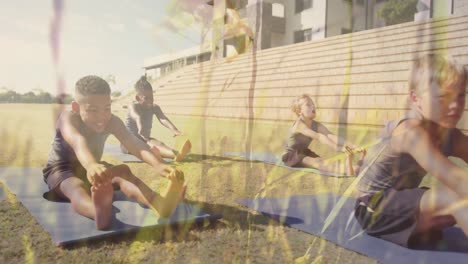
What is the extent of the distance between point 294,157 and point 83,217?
112 inches

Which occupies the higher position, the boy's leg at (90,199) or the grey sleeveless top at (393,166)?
the grey sleeveless top at (393,166)

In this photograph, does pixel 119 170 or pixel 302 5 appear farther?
pixel 302 5

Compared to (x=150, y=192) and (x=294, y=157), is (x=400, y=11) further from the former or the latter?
(x=150, y=192)

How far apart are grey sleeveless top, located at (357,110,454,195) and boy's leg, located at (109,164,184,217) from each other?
1099 millimetres

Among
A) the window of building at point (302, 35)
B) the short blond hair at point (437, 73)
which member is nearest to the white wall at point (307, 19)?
the window of building at point (302, 35)

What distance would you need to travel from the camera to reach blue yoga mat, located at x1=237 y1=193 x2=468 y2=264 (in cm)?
176

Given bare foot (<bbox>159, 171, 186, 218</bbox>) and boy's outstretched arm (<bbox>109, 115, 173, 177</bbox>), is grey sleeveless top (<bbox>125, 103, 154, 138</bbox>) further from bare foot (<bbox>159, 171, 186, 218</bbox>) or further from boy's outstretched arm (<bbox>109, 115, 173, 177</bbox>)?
bare foot (<bbox>159, 171, 186, 218</bbox>)

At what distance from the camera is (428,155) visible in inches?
65.1

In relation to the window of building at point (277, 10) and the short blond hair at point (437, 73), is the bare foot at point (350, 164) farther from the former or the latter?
the window of building at point (277, 10)

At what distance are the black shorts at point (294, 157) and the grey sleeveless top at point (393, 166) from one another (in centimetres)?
233

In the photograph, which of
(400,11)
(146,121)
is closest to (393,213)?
(146,121)

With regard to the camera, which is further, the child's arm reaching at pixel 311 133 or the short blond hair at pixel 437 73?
the child's arm reaching at pixel 311 133

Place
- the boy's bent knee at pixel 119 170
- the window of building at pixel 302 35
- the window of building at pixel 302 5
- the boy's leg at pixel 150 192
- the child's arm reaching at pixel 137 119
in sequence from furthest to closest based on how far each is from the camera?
the window of building at pixel 302 5 < the window of building at pixel 302 35 < the child's arm reaching at pixel 137 119 < the boy's bent knee at pixel 119 170 < the boy's leg at pixel 150 192

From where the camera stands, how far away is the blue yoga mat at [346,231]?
1761mm
